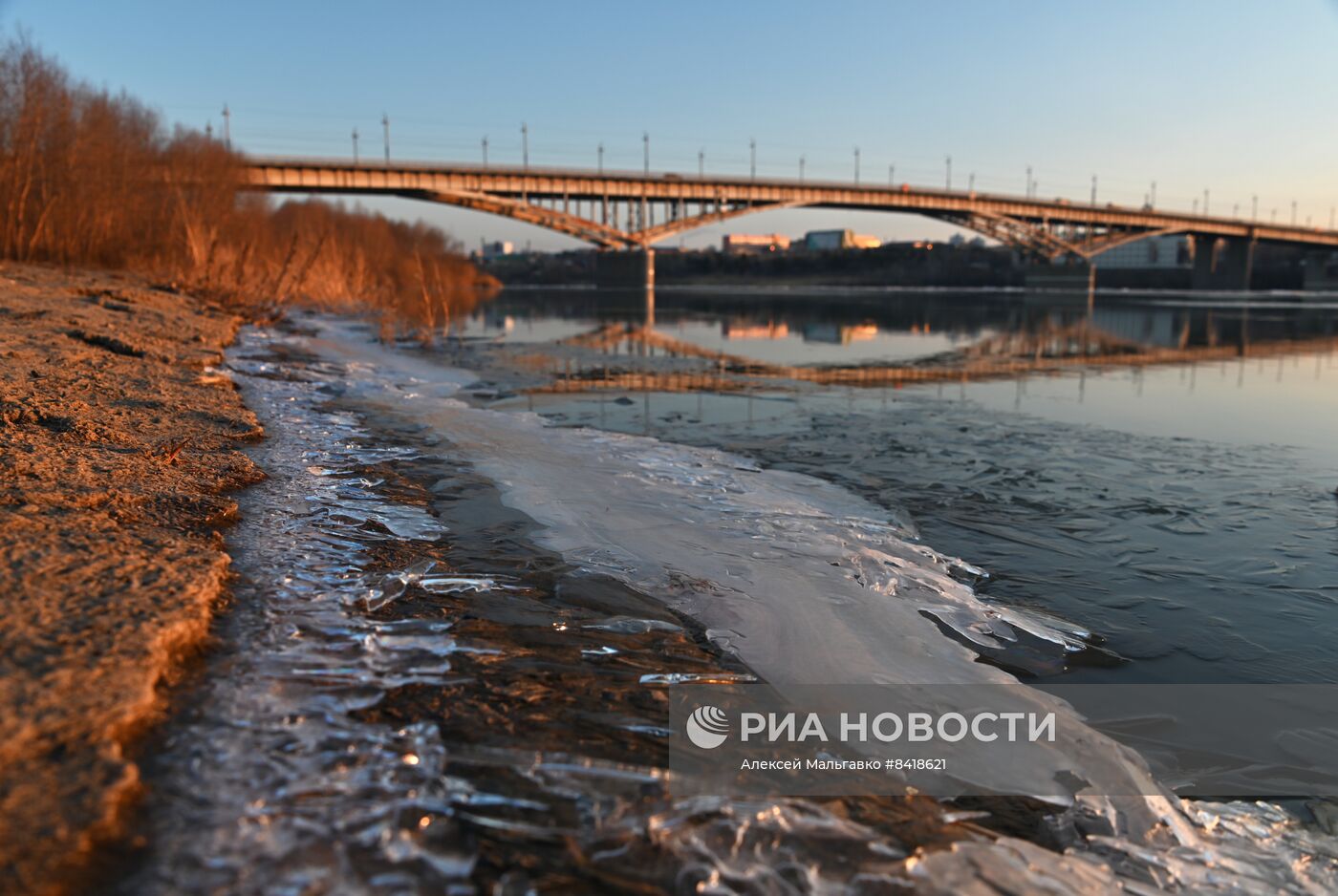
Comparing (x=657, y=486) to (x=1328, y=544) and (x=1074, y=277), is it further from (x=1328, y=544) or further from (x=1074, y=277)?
(x=1074, y=277)

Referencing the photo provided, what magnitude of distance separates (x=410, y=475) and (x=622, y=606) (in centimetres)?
215

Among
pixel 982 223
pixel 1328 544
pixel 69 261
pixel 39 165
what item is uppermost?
pixel 982 223

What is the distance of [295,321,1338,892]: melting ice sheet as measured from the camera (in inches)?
74.8

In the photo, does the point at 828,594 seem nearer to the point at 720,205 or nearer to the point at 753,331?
the point at 753,331

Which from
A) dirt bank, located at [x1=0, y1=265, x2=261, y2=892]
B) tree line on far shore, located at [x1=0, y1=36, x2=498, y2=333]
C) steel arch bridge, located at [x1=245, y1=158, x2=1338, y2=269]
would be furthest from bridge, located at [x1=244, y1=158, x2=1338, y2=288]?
dirt bank, located at [x1=0, y1=265, x2=261, y2=892]

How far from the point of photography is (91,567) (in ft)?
7.80

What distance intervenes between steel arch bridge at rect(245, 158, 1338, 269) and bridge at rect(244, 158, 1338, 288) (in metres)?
0.08

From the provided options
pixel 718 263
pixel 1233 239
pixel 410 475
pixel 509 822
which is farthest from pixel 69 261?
pixel 1233 239

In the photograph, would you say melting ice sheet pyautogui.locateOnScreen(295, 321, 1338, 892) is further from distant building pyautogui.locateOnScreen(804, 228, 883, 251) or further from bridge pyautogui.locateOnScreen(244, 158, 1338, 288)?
distant building pyautogui.locateOnScreen(804, 228, 883, 251)

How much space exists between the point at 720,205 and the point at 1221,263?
177 feet

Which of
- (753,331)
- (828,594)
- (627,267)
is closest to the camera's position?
(828,594)

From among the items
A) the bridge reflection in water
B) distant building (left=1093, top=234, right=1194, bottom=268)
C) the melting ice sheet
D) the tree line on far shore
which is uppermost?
distant building (left=1093, top=234, right=1194, bottom=268)

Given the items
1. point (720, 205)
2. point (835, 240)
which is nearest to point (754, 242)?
point (835, 240)

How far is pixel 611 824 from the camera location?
5.57 ft
